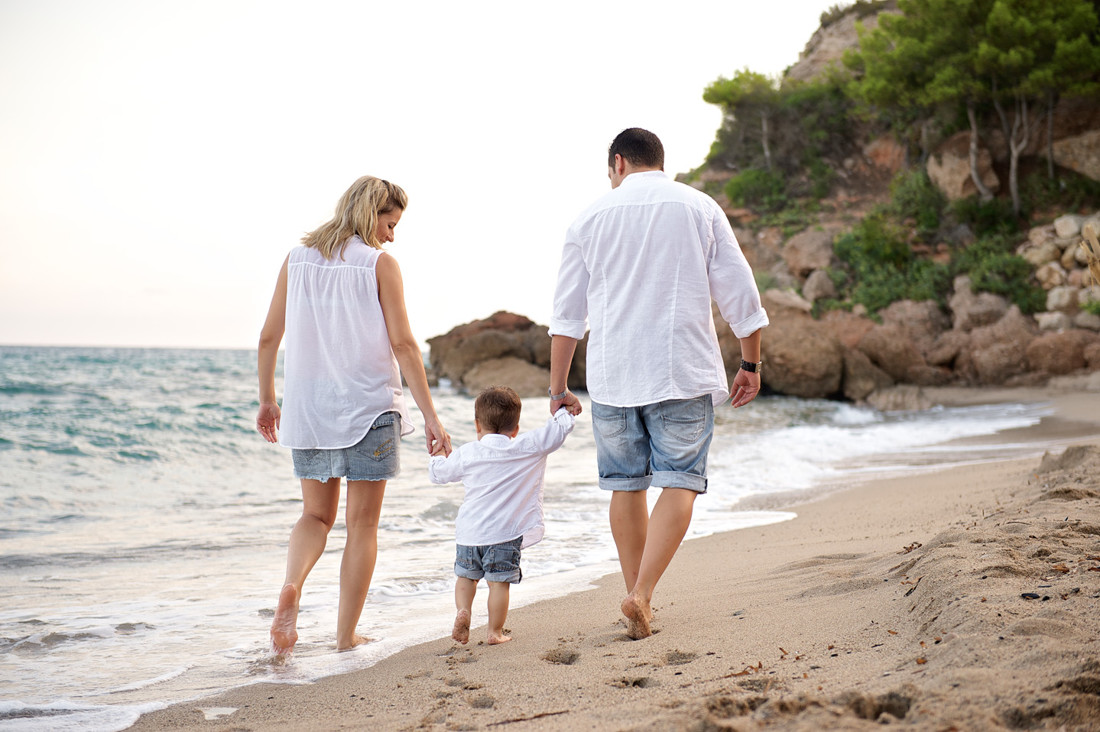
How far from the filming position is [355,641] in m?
3.24

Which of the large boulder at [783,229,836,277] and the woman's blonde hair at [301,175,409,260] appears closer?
the woman's blonde hair at [301,175,409,260]

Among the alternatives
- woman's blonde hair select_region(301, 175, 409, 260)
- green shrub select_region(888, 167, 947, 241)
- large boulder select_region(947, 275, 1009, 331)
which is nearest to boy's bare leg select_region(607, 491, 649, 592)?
woman's blonde hair select_region(301, 175, 409, 260)

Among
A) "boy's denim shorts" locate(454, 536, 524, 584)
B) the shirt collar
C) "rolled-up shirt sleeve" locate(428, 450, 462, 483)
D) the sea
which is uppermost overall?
the shirt collar

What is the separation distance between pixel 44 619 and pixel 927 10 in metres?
26.9

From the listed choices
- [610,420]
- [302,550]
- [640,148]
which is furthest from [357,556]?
[640,148]

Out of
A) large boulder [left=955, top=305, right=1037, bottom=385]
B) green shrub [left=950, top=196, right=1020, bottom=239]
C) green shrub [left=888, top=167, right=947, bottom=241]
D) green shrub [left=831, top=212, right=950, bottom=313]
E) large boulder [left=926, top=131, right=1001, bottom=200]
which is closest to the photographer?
large boulder [left=955, top=305, right=1037, bottom=385]

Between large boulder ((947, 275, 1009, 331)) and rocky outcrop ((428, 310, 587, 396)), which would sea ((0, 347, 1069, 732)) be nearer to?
large boulder ((947, 275, 1009, 331))

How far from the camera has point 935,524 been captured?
4.31 m

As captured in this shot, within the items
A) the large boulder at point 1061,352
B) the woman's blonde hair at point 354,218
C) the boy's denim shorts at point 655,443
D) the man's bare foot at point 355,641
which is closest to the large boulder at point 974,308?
the large boulder at point 1061,352

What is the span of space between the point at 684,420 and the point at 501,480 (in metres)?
0.76

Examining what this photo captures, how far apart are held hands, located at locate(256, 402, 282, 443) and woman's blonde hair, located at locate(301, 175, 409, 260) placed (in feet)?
2.38

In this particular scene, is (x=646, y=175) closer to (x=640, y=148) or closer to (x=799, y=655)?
(x=640, y=148)

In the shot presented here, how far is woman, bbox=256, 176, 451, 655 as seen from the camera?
316 cm

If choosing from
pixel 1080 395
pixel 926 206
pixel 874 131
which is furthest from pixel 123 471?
pixel 874 131
